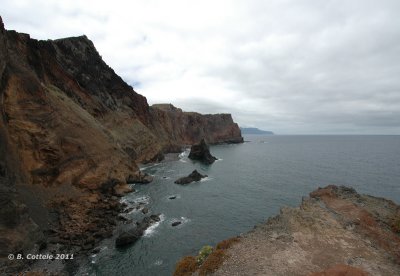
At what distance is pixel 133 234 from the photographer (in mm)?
35906

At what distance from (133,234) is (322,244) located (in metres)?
22.7

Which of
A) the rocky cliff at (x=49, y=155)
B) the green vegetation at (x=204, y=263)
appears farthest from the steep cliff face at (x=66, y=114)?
the green vegetation at (x=204, y=263)

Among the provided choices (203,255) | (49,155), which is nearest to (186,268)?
(203,255)

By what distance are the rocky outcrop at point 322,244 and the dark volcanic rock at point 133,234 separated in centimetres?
1471

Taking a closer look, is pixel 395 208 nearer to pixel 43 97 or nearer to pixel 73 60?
pixel 43 97

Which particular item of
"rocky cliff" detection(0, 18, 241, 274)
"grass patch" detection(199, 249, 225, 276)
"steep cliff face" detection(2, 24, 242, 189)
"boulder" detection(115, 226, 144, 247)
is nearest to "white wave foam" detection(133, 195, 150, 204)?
"rocky cliff" detection(0, 18, 241, 274)

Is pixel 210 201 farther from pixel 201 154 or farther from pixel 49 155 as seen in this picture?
pixel 201 154

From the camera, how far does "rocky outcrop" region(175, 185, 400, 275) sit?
802 inches

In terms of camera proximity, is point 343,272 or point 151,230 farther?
point 151,230

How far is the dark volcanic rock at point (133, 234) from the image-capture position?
34500mm

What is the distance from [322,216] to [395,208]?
8.23 meters

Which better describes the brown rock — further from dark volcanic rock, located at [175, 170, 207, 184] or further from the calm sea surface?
dark volcanic rock, located at [175, 170, 207, 184]

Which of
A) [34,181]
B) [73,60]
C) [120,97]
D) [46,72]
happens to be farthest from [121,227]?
[120,97]

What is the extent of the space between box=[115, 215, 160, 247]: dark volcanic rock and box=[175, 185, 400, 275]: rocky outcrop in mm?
14712
